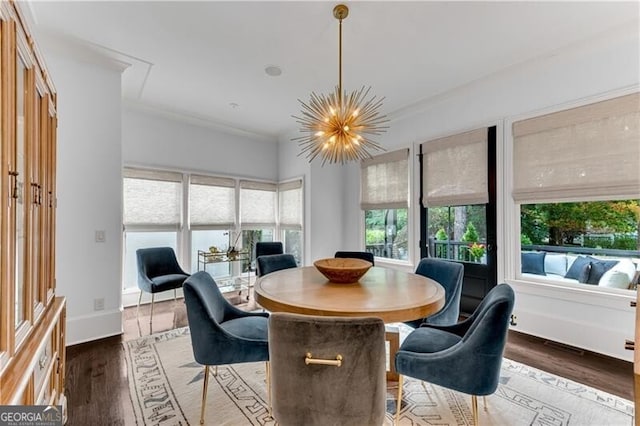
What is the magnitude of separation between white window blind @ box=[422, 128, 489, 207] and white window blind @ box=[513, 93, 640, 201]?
349 mm

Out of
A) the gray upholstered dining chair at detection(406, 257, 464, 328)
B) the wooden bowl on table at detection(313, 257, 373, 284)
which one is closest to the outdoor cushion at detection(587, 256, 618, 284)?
the gray upholstered dining chair at detection(406, 257, 464, 328)

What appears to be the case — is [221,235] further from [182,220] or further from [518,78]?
[518,78]

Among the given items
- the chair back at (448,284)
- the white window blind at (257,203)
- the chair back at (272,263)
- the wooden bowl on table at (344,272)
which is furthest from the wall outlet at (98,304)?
the chair back at (448,284)

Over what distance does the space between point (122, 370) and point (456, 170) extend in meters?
3.93

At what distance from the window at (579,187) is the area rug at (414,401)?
4.02 feet

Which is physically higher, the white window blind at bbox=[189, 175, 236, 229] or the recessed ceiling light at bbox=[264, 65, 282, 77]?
the recessed ceiling light at bbox=[264, 65, 282, 77]

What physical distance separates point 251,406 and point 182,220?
3.34 metres

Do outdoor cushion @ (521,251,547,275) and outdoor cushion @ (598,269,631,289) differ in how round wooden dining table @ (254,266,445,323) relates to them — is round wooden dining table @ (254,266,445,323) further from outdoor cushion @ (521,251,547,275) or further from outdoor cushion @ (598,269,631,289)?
outdoor cushion @ (598,269,631,289)

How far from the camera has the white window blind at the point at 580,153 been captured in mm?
2463

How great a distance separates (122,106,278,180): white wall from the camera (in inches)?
164

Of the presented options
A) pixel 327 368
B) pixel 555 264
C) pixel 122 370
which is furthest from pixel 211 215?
pixel 555 264

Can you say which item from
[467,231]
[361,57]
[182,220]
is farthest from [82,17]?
[467,231]

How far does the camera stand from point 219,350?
1.65m

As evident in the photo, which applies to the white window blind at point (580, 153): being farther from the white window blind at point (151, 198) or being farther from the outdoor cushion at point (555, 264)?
the white window blind at point (151, 198)
